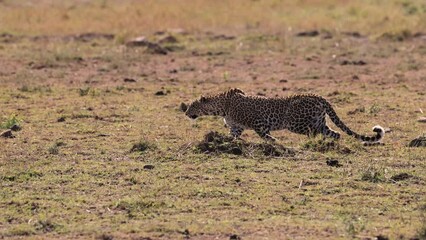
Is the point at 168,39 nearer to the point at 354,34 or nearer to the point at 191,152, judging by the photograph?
the point at 354,34

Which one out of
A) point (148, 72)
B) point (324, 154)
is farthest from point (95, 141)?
point (148, 72)

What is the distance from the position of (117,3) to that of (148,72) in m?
13.5

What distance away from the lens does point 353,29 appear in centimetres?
2891

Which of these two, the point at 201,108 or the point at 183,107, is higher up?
the point at 201,108

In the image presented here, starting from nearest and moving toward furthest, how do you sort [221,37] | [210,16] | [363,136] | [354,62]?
[363,136] < [354,62] < [221,37] < [210,16]

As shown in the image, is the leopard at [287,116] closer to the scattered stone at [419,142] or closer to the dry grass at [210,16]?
the scattered stone at [419,142]

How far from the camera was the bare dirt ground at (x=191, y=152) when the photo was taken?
10938mm

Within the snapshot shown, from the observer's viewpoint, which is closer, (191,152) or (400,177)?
(400,177)

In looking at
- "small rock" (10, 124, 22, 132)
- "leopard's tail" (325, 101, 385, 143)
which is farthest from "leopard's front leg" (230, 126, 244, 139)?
"small rock" (10, 124, 22, 132)

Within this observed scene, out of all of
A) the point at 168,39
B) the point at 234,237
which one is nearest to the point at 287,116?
the point at 234,237

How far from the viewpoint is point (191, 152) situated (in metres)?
14.0

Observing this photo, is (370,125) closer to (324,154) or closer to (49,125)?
(324,154)

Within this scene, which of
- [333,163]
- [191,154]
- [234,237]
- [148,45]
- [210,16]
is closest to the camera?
[234,237]

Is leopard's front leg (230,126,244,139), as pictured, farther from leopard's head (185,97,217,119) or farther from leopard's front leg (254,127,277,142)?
leopard's head (185,97,217,119)
